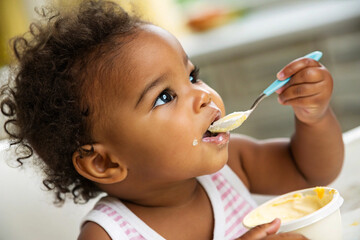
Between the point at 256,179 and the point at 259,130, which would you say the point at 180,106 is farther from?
the point at 259,130

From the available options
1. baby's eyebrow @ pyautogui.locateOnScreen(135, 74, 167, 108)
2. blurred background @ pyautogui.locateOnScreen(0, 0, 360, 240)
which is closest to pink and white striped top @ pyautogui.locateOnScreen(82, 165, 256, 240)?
baby's eyebrow @ pyautogui.locateOnScreen(135, 74, 167, 108)

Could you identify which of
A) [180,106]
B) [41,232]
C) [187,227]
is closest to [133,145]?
Result: [180,106]

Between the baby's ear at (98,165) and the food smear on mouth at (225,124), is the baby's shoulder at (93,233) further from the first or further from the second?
the food smear on mouth at (225,124)

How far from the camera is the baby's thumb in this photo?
668 mm

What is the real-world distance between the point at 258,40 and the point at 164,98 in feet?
5.74

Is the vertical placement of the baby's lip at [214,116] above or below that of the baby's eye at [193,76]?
below

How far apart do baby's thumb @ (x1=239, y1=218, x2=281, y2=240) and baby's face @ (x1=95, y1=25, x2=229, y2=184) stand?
0.15 m

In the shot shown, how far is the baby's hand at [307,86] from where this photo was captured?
2.90 ft

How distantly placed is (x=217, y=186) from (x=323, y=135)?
0.23 m

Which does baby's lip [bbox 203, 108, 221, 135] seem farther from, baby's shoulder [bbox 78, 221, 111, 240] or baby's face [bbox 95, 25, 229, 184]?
baby's shoulder [bbox 78, 221, 111, 240]

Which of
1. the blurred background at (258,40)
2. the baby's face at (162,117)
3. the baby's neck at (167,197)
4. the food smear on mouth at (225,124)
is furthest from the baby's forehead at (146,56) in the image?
the blurred background at (258,40)

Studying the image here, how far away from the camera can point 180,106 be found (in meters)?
0.79

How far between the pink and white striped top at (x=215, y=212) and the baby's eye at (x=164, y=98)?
226 millimetres

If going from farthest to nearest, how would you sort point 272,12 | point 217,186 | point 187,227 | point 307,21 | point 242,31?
1. point 272,12
2. point 242,31
3. point 307,21
4. point 217,186
5. point 187,227
